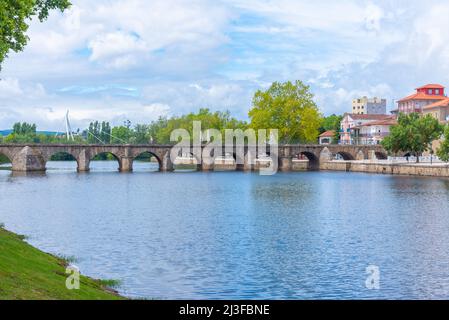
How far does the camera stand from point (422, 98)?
180m

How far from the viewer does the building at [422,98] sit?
17938cm

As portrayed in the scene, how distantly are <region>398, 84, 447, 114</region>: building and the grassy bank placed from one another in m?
156

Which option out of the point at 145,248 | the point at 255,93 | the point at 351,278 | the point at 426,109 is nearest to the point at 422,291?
the point at 351,278

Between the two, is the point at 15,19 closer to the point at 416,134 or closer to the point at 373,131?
the point at 416,134

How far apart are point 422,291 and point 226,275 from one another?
870 cm

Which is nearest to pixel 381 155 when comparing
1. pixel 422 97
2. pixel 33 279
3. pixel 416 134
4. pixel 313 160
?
pixel 313 160

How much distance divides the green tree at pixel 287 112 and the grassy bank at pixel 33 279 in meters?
120

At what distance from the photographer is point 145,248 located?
125ft

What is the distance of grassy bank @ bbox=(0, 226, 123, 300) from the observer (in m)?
19.0

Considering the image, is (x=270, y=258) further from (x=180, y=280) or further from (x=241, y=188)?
(x=241, y=188)

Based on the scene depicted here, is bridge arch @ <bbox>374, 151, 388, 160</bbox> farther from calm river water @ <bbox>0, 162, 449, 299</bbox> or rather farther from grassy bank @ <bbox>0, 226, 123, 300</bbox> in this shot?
grassy bank @ <bbox>0, 226, 123, 300</bbox>

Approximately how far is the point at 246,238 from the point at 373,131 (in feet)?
458

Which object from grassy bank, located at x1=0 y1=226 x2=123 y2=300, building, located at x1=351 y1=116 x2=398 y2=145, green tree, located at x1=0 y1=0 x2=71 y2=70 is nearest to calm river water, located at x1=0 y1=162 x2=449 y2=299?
Result: grassy bank, located at x1=0 y1=226 x2=123 y2=300

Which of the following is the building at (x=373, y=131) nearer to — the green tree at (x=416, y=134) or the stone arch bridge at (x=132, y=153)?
the stone arch bridge at (x=132, y=153)
